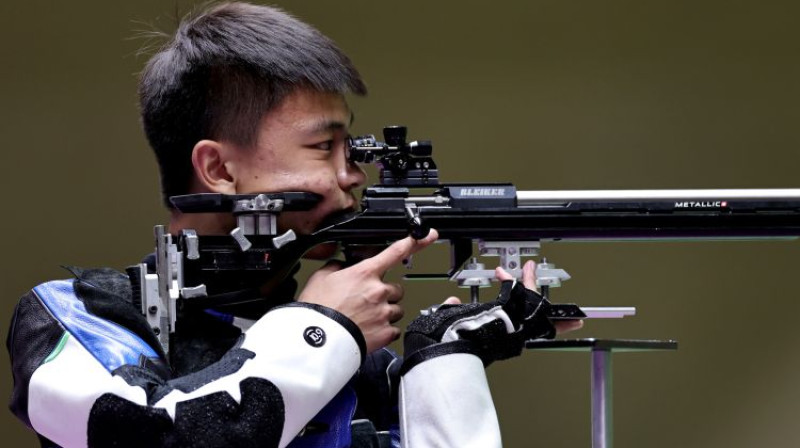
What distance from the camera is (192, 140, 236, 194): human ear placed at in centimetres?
205

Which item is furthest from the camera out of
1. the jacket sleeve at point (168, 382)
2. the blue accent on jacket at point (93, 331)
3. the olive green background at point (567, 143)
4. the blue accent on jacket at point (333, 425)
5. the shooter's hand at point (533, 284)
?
the olive green background at point (567, 143)

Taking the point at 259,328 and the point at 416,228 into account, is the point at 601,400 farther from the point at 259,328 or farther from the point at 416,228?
the point at 259,328

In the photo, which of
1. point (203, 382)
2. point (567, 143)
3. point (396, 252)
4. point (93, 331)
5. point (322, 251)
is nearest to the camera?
point (203, 382)

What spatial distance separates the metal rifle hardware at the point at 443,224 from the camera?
6.41 ft

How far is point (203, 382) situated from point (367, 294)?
32 centimetres

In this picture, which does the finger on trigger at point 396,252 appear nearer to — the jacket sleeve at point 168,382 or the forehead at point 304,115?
the jacket sleeve at point 168,382

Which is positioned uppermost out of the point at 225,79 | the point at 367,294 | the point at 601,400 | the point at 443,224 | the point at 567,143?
the point at 225,79

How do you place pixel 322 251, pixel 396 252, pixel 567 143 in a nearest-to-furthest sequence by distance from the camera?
pixel 396 252 → pixel 322 251 → pixel 567 143

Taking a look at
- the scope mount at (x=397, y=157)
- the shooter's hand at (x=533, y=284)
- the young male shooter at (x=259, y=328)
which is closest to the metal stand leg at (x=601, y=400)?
the shooter's hand at (x=533, y=284)

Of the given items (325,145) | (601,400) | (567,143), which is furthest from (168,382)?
(567,143)

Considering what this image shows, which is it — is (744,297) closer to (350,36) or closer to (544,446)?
(544,446)

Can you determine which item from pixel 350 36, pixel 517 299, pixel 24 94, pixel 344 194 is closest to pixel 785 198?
pixel 517 299

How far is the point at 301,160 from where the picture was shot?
2.01 m

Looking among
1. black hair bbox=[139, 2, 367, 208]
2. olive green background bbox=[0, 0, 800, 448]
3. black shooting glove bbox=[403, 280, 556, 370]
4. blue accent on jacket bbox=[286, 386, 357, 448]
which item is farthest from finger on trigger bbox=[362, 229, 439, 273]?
olive green background bbox=[0, 0, 800, 448]
